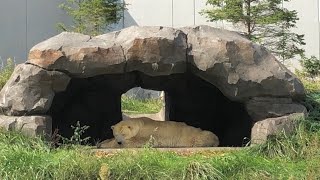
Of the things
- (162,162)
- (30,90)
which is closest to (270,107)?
(162,162)

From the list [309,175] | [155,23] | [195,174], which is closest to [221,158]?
[195,174]

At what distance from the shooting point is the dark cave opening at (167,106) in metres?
7.86

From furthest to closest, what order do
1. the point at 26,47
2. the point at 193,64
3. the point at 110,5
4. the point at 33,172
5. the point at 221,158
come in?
the point at 26,47
the point at 110,5
the point at 193,64
the point at 221,158
the point at 33,172

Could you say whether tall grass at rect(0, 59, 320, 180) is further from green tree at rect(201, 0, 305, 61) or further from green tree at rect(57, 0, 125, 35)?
green tree at rect(57, 0, 125, 35)

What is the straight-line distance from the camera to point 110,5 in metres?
16.0

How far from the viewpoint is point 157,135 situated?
747 cm

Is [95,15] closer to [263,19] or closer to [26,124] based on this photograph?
[263,19]

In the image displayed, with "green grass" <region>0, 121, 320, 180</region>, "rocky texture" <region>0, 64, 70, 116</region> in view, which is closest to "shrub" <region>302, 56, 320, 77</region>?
"green grass" <region>0, 121, 320, 180</region>

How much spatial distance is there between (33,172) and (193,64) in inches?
90.2

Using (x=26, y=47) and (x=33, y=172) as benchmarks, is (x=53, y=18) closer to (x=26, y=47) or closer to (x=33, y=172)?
(x=26, y=47)

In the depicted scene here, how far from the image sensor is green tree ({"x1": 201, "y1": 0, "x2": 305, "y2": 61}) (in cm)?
1398

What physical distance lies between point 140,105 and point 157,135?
6405mm

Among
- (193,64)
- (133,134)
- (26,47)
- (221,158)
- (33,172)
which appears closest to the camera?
(33,172)

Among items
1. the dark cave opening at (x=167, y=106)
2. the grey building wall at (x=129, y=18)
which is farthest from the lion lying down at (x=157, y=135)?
the grey building wall at (x=129, y=18)
